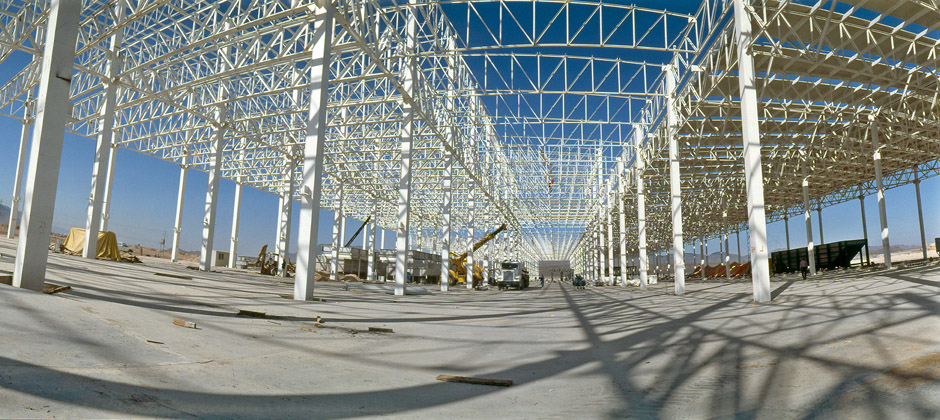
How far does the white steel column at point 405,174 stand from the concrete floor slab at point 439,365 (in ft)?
36.9

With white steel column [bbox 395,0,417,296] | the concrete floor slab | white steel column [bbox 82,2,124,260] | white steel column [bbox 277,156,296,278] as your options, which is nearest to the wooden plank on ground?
the concrete floor slab

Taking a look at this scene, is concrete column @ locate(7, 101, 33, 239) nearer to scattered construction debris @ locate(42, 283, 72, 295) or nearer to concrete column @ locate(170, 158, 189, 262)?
concrete column @ locate(170, 158, 189, 262)

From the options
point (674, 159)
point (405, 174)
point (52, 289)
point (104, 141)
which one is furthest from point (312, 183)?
point (674, 159)

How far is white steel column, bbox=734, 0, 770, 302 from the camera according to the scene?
49.5ft

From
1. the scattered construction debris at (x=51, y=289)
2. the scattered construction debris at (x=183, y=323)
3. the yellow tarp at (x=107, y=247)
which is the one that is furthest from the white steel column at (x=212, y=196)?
the scattered construction debris at (x=183, y=323)

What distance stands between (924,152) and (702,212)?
80.3 feet

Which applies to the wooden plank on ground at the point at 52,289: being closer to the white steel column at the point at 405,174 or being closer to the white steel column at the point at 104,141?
the white steel column at the point at 405,174

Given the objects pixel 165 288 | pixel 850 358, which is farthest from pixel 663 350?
pixel 165 288

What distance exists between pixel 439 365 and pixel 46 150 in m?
8.90

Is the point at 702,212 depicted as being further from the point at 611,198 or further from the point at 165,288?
the point at 165,288

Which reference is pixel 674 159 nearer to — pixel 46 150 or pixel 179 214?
pixel 46 150

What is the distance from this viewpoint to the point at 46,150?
9.16 meters

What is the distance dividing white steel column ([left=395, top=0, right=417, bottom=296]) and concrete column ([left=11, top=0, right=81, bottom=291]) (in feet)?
43.7

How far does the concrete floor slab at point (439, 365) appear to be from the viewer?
13.4 ft
